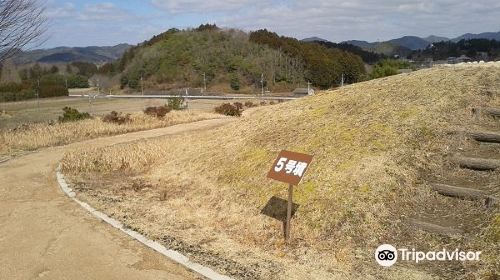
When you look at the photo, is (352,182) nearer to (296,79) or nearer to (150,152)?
(150,152)

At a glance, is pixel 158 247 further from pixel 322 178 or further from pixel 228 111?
pixel 228 111

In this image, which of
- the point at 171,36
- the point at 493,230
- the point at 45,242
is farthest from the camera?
the point at 171,36

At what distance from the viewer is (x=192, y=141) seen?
10.4 meters

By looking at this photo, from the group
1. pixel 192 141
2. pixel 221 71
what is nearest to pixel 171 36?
pixel 221 71

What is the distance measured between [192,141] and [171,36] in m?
97.2

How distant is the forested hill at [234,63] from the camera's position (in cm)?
8288

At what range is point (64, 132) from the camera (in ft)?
48.1

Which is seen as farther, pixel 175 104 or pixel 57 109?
pixel 57 109

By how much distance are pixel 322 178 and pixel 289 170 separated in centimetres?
124

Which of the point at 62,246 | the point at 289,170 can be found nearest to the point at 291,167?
the point at 289,170

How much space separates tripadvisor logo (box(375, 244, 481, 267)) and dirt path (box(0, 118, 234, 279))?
6.45 ft

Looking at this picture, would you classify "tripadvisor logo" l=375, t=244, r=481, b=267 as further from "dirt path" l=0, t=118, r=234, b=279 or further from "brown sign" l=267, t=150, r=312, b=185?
"dirt path" l=0, t=118, r=234, b=279

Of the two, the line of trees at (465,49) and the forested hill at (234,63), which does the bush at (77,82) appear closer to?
the forested hill at (234,63)

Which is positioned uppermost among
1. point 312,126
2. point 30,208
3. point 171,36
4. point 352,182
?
point 171,36
